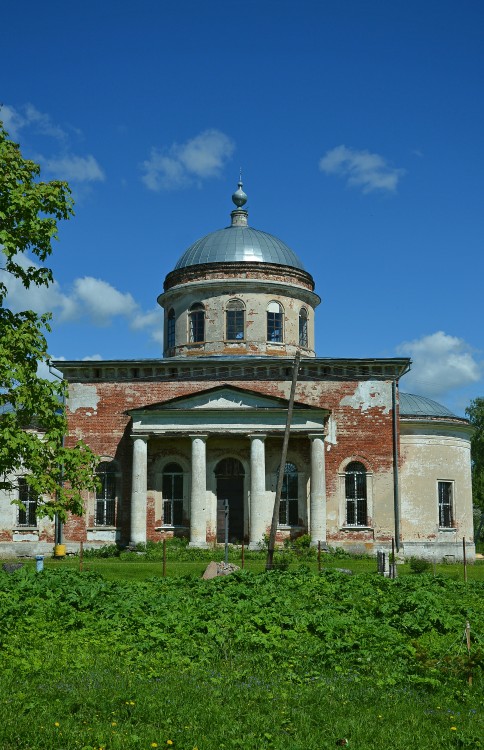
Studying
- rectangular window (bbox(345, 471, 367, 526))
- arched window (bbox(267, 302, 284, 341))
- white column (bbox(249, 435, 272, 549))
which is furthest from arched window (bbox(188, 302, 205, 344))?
rectangular window (bbox(345, 471, 367, 526))

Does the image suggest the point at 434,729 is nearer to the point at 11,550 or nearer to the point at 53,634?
the point at 53,634

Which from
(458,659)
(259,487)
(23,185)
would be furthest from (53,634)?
(259,487)

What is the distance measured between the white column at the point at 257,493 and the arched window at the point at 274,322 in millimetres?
6425

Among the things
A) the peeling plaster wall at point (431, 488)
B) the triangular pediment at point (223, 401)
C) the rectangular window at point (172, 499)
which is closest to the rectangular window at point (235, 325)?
the triangular pediment at point (223, 401)

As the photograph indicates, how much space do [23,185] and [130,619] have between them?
816 cm

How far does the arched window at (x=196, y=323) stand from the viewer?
36125mm

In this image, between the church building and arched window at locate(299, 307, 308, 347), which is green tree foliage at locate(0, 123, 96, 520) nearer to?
the church building

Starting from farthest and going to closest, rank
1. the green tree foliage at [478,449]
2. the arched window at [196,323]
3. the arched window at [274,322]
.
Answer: the green tree foliage at [478,449] < the arched window at [196,323] < the arched window at [274,322]

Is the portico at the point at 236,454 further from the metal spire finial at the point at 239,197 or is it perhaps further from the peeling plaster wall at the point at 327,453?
the metal spire finial at the point at 239,197

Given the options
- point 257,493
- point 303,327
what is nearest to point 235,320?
point 303,327

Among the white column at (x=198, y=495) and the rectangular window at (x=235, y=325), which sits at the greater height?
the rectangular window at (x=235, y=325)

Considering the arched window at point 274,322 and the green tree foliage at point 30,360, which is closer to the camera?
the green tree foliage at point 30,360

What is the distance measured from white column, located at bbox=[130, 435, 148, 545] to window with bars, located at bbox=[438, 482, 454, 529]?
1128cm

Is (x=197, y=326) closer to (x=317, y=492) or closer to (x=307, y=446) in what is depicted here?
(x=307, y=446)
